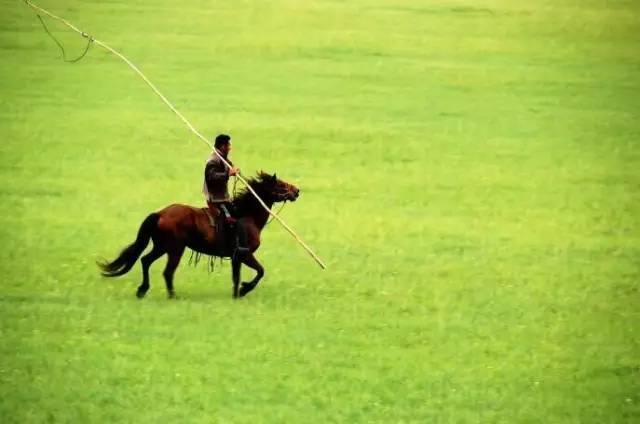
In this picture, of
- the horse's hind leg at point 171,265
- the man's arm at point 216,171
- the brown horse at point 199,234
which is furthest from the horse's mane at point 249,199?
the horse's hind leg at point 171,265

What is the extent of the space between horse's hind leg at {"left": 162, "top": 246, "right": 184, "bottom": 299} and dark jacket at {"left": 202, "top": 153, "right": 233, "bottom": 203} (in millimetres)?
706

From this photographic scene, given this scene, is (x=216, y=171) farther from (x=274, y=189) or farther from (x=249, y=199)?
(x=274, y=189)

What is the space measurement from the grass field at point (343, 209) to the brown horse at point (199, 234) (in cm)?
46

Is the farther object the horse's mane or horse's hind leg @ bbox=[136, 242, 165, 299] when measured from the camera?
the horse's mane

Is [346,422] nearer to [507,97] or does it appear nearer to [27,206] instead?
[27,206]

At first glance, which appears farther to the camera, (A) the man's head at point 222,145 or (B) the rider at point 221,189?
(A) the man's head at point 222,145

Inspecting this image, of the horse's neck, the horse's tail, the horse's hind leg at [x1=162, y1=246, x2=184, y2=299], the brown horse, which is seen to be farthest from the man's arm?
the horse's hind leg at [x1=162, y1=246, x2=184, y2=299]

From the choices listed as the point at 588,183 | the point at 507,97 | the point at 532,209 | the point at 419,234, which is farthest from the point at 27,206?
the point at 507,97

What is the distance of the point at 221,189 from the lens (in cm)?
1616

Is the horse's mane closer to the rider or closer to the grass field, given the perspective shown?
the rider

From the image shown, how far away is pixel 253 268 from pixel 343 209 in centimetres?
651

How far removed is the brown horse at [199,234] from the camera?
16.0 metres

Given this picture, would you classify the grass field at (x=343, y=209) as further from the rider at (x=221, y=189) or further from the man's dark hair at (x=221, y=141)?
the man's dark hair at (x=221, y=141)

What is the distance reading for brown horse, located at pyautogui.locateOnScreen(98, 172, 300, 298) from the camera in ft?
52.4
